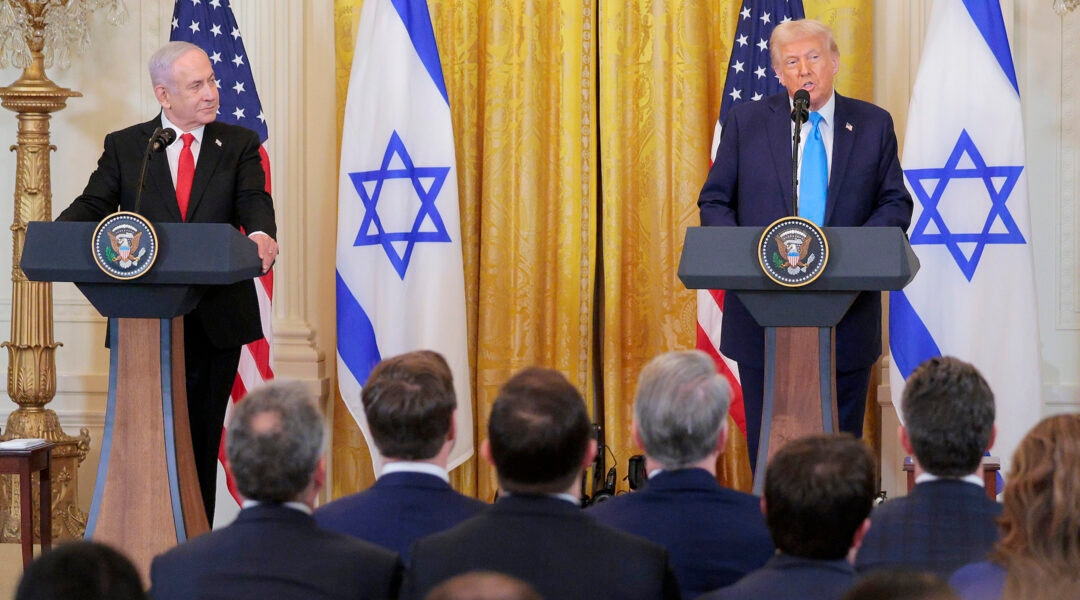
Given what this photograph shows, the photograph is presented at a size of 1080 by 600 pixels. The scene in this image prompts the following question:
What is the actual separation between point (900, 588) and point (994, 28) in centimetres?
443

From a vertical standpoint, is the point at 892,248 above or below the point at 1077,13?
below

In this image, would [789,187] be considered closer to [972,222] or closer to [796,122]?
[796,122]

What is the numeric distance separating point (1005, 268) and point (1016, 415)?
0.59 meters

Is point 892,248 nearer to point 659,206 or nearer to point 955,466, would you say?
point 955,466

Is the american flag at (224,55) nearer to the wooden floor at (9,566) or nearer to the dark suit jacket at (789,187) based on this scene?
the wooden floor at (9,566)

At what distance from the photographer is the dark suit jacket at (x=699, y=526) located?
7.93 feet

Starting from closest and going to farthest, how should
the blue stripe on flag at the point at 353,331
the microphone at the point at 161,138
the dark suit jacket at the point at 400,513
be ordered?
1. the dark suit jacket at the point at 400,513
2. the microphone at the point at 161,138
3. the blue stripe on flag at the point at 353,331

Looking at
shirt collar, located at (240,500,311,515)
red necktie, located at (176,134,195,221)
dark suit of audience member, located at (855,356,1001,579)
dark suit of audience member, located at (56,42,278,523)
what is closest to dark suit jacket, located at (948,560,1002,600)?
dark suit of audience member, located at (855,356,1001,579)

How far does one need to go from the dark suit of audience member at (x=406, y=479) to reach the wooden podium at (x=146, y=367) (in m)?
1.20

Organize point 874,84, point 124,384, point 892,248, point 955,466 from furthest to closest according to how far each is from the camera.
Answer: point 874,84 < point 124,384 < point 892,248 < point 955,466

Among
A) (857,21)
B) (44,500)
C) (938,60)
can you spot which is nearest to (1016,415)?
(938,60)

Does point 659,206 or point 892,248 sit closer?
point 892,248

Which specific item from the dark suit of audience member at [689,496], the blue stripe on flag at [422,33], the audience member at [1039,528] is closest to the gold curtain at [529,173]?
the blue stripe on flag at [422,33]

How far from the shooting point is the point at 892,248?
3412mm
